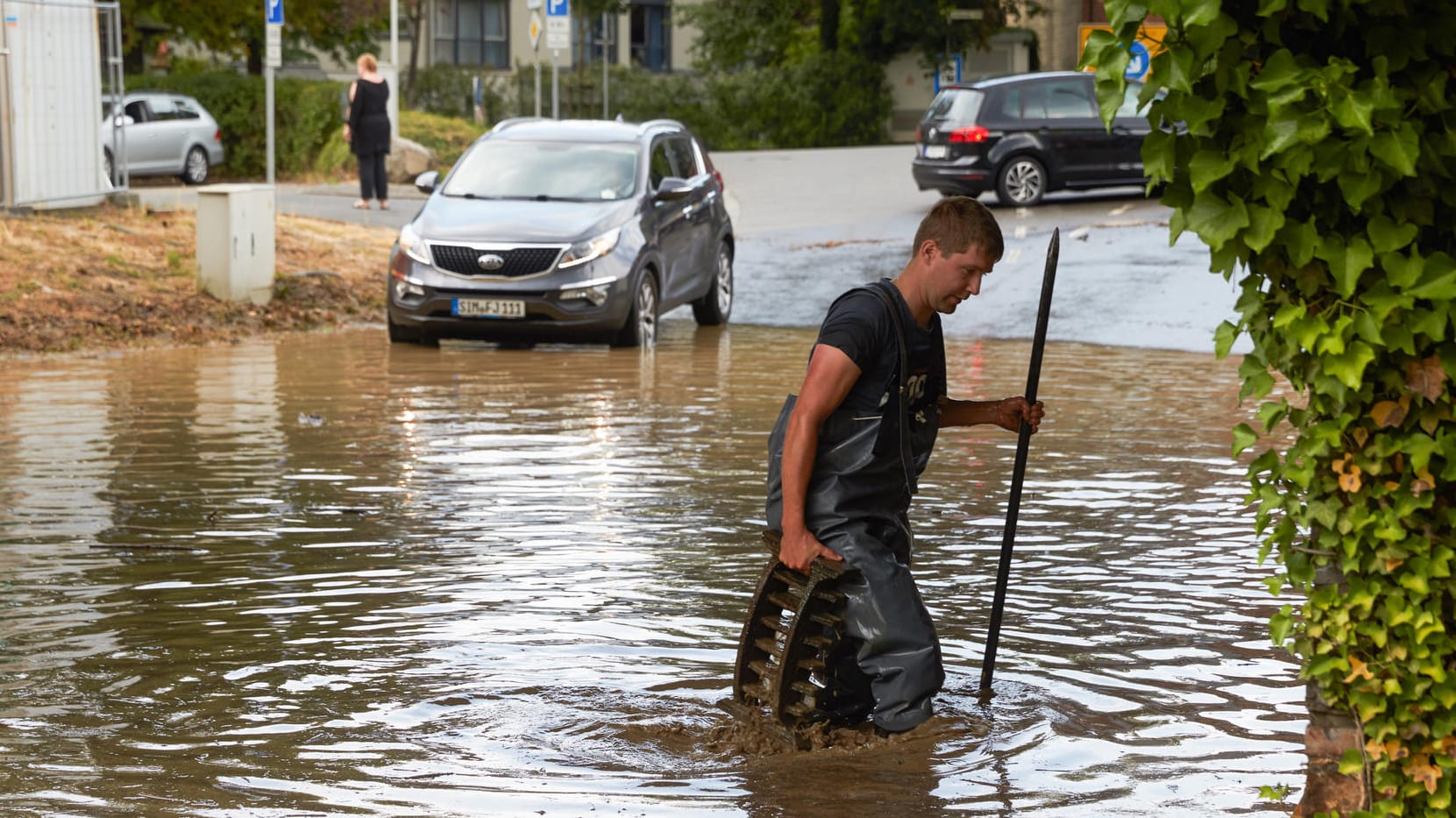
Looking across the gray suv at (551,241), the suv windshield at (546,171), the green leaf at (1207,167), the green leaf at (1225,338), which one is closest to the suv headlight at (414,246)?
the gray suv at (551,241)

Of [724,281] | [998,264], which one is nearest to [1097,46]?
[724,281]

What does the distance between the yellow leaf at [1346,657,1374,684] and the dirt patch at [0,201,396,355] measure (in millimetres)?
13468

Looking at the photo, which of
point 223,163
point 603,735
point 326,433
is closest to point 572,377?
point 326,433

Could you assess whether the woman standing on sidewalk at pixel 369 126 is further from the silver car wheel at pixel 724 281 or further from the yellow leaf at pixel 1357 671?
the yellow leaf at pixel 1357 671

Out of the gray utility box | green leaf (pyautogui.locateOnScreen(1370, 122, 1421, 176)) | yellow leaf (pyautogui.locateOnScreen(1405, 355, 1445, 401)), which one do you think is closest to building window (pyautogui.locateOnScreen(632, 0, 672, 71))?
the gray utility box

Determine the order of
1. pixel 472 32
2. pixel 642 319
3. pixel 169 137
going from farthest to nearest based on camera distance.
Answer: pixel 472 32, pixel 169 137, pixel 642 319

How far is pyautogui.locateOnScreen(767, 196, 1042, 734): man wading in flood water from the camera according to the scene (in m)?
5.50

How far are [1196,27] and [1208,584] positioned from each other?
4449 millimetres

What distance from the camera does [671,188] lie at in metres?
17.2

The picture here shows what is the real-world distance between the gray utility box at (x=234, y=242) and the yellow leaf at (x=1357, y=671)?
15195mm

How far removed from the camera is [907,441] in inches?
225

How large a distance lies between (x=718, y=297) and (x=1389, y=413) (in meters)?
15.5

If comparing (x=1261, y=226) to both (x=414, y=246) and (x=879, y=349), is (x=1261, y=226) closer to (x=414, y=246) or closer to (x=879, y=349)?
(x=879, y=349)

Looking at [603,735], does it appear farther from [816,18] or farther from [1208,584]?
[816,18]
